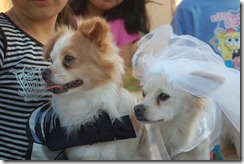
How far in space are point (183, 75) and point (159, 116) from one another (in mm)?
111

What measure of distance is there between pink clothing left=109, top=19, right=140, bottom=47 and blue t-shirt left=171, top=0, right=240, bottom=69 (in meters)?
0.14

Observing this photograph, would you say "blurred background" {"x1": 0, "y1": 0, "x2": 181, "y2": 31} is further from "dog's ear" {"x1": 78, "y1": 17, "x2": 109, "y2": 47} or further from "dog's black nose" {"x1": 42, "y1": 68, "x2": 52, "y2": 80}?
"dog's black nose" {"x1": 42, "y1": 68, "x2": 52, "y2": 80}

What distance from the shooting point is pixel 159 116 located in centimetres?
75

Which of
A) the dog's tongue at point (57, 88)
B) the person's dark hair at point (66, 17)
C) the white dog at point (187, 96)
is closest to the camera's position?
the white dog at point (187, 96)

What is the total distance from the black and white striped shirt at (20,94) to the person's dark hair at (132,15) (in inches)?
6.3

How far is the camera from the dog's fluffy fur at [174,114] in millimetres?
696

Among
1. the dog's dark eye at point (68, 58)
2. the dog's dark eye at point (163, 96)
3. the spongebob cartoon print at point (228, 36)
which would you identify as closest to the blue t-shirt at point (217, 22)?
the spongebob cartoon print at point (228, 36)

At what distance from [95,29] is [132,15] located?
82mm

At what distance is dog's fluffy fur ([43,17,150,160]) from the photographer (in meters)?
0.78

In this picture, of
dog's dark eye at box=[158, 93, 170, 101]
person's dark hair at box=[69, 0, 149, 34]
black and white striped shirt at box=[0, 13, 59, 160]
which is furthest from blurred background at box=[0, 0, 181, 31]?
black and white striped shirt at box=[0, 13, 59, 160]

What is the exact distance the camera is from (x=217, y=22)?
70 centimetres

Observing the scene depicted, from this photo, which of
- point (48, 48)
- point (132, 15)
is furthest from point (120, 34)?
point (48, 48)

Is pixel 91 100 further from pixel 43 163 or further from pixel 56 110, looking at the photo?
pixel 43 163

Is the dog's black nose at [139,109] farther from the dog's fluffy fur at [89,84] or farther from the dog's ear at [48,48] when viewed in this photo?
the dog's ear at [48,48]
